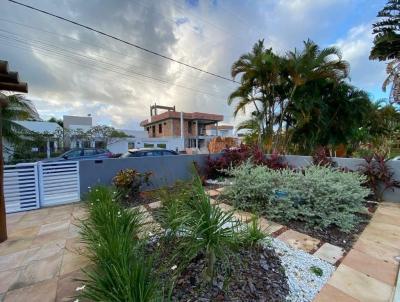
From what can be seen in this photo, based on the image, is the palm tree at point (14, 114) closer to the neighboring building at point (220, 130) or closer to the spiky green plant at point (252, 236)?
the spiky green plant at point (252, 236)

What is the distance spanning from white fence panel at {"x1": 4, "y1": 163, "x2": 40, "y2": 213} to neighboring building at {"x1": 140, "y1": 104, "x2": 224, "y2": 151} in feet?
59.4

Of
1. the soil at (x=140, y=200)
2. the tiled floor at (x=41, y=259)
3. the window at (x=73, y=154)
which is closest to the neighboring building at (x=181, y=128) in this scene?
the window at (x=73, y=154)

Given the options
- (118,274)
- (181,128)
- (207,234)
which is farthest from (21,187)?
(181,128)

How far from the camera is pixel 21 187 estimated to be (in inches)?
178

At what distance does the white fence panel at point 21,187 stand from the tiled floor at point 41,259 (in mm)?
459

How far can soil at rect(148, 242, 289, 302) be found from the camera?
1689mm

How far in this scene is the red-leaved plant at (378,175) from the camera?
468cm

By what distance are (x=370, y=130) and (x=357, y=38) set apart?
23.8 ft

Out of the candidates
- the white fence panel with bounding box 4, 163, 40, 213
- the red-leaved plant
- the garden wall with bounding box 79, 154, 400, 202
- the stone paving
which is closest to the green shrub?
the stone paving

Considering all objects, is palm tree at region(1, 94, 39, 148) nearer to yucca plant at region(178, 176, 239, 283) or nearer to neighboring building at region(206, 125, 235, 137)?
yucca plant at region(178, 176, 239, 283)

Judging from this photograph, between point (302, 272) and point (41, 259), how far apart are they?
9.90 ft

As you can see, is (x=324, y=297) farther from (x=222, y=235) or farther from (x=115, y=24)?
(x=115, y=24)

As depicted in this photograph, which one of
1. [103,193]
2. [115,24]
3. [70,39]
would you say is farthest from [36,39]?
[103,193]

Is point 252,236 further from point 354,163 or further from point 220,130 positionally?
point 220,130
